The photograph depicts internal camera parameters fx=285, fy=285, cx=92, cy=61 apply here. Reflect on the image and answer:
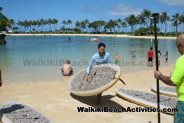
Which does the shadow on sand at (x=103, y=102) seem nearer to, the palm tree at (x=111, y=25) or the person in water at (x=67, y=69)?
the person in water at (x=67, y=69)

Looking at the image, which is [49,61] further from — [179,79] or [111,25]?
[111,25]

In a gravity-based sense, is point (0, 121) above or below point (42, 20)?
below

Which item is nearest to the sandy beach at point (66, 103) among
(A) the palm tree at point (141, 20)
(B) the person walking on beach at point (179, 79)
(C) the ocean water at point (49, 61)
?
(B) the person walking on beach at point (179, 79)

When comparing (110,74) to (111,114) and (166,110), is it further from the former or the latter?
(166,110)

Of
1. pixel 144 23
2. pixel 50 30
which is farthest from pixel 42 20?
pixel 144 23

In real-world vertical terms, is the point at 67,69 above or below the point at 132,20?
below

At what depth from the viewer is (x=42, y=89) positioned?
39.7ft

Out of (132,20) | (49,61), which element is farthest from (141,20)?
(49,61)

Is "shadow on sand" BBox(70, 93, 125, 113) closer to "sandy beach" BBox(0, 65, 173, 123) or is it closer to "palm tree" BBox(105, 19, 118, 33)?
"sandy beach" BBox(0, 65, 173, 123)

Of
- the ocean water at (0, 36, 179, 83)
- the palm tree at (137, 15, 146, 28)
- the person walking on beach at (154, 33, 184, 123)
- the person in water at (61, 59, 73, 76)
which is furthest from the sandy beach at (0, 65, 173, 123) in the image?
the palm tree at (137, 15, 146, 28)

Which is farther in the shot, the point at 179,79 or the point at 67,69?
the point at 67,69

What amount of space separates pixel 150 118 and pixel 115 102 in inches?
76.9

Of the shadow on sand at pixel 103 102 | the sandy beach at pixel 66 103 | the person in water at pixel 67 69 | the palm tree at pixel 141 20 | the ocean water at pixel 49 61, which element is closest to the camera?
the sandy beach at pixel 66 103

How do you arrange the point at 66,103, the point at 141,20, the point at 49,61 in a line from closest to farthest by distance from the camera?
1. the point at 66,103
2. the point at 49,61
3. the point at 141,20
